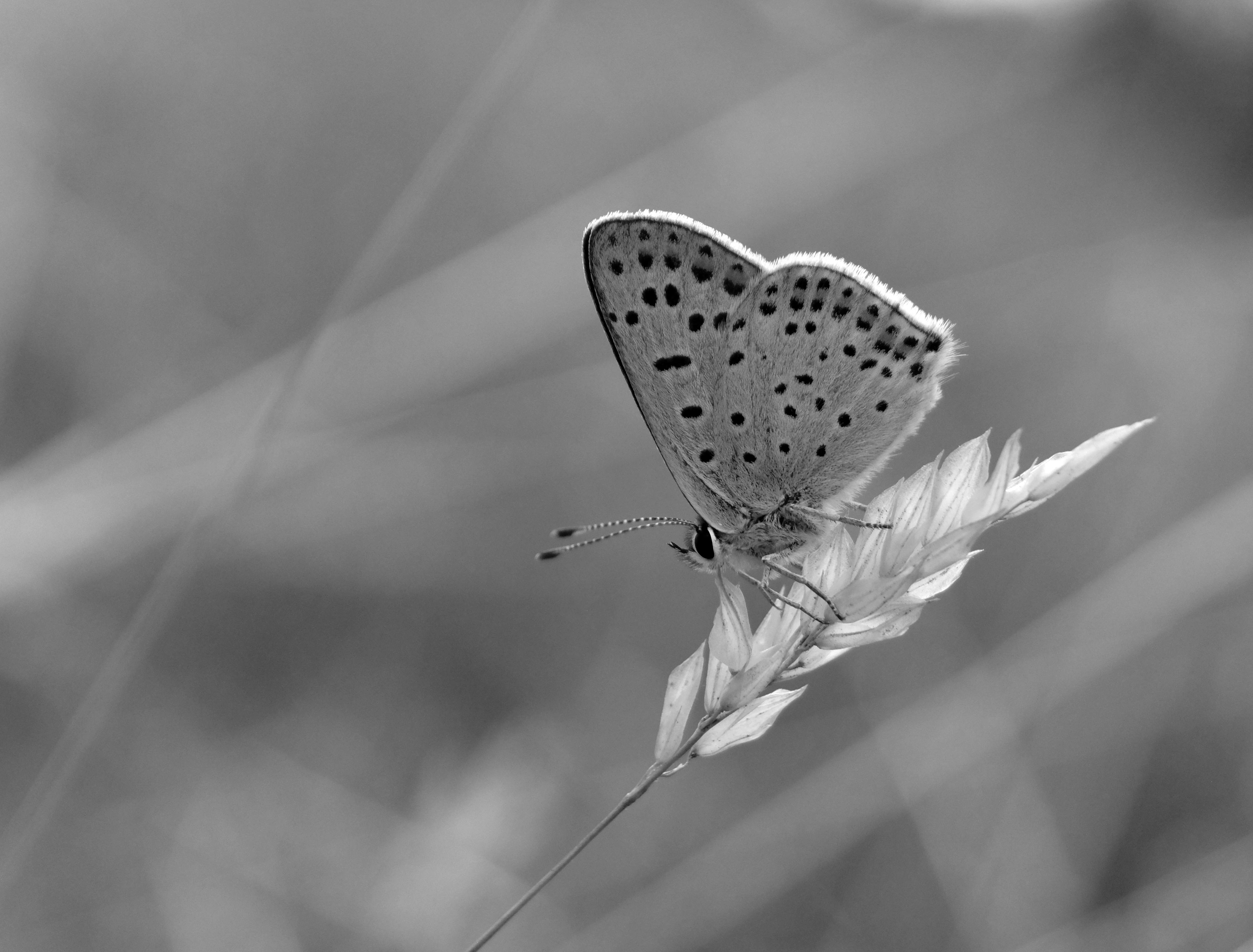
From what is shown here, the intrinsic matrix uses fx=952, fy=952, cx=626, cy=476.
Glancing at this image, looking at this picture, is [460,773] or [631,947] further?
[460,773]

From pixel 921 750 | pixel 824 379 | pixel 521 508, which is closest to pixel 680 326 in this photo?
pixel 824 379

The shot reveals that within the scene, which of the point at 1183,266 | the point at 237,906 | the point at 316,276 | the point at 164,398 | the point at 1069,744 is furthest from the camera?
the point at 1183,266

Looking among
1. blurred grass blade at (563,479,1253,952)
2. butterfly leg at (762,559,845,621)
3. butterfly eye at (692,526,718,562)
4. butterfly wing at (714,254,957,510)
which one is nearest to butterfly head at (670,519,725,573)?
butterfly eye at (692,526,718,562)

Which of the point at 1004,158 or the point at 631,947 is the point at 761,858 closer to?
the point at 631,947

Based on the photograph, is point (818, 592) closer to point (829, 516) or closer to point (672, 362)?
point (829, 516)

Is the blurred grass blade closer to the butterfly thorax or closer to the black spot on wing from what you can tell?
the butterfly thorax

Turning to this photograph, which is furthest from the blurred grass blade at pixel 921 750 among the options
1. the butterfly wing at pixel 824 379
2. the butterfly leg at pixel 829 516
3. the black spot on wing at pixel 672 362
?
the black spot on wing at pixel 672 362

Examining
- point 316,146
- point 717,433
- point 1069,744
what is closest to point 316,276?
point 316,146
